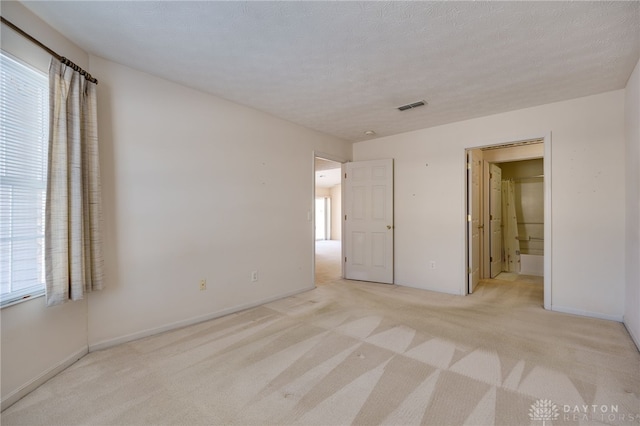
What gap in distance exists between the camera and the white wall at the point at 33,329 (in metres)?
1.69

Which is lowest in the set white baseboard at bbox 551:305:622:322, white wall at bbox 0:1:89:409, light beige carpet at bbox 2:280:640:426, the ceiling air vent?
light beige carpet at bbox 2:280:640:426

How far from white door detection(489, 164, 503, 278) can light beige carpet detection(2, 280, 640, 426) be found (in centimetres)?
209

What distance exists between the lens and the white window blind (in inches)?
67.3

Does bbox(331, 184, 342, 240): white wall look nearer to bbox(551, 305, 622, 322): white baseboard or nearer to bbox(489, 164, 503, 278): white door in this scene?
bbox(489, 164, 503, 278): white door

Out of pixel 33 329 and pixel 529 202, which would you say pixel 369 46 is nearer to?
pixel 33 329

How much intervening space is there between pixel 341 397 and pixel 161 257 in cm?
202

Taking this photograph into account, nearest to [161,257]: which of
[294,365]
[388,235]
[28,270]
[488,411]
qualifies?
[28,270]

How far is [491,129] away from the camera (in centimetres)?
369

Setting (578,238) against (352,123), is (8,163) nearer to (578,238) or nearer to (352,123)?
(352,123)

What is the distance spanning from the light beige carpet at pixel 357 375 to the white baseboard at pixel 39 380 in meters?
0.05

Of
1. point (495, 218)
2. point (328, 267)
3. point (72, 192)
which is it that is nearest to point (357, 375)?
point (72, 192)

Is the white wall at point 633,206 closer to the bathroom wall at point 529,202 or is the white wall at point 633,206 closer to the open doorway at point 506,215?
the open doorway at point 506,215

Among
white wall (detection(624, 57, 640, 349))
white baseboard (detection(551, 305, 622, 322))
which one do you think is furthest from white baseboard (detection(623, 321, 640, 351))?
white baseboard (detection(551, 305, 622, 322))

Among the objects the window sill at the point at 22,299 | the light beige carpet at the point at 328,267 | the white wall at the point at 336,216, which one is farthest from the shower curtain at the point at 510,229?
the white wall at the point at 336,216
